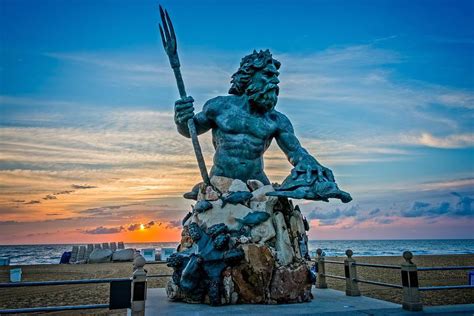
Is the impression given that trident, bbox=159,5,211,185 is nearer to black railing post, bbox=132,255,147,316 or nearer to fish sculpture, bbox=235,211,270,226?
fish sculpture, bbox=235,211,270,226

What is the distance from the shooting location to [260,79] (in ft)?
22.3

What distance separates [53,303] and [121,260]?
16.6 metres

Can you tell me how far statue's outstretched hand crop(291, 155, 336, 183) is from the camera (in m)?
6.33

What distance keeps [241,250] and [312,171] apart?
1601mm

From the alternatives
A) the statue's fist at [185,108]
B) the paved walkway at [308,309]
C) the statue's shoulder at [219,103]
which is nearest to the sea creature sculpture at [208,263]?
the paved walkway at [308,309]

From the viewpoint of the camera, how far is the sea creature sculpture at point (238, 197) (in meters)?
6.42

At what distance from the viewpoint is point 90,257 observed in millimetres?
24922

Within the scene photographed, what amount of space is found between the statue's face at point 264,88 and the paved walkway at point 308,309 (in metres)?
3.10

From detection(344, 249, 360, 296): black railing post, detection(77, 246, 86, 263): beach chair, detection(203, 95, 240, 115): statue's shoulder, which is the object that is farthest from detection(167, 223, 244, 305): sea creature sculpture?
detection(77, 246, 86, 263): beach chair

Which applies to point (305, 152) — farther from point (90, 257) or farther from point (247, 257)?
point (90, 257)

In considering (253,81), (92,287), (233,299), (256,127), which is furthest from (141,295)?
(92,287)

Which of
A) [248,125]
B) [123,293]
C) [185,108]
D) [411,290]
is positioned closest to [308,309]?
[411,290]

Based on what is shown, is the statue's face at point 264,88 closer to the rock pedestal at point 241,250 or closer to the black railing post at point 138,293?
the rock pedestal at point 241,250

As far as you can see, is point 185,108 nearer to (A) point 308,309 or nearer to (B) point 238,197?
(B) point 238,197
